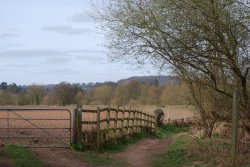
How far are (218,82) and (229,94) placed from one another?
1.83 metres

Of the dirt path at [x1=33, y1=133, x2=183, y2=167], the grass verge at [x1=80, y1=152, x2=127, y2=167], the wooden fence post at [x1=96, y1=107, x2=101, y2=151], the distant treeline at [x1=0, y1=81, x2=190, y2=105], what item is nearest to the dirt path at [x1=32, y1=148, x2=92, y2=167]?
the dirt path at [x1=33, y1=133, x2=183, y2=167]

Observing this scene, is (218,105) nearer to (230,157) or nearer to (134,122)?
(230,157)

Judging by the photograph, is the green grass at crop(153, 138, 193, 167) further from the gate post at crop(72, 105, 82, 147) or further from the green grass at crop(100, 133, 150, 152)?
the gate post at crop(72, 105, 82, 147)

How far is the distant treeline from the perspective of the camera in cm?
6334

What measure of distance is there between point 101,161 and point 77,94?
A: 6354 cm

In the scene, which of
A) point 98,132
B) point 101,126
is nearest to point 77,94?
point 101,126

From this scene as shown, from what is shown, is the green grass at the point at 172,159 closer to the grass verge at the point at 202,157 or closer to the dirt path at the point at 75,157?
the grass verge at the point at 202,157

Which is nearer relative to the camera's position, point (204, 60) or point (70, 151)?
point (204, 60)

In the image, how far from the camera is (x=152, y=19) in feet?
47.7

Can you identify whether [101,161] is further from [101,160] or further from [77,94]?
[77,94]

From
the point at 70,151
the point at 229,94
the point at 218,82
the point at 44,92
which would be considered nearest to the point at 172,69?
the point at 218,82

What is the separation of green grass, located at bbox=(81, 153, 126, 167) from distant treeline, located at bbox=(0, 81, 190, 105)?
40207 mm

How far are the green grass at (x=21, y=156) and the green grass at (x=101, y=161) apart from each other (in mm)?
1803

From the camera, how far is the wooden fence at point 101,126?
17.3 meters
